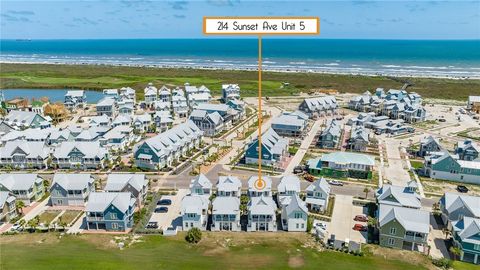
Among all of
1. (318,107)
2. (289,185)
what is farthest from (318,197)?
(318,107)

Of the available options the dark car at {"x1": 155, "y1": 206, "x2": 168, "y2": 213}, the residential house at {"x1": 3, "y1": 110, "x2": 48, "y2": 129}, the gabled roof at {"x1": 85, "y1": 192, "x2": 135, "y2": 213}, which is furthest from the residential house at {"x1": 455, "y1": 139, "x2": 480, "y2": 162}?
the residential house at {"x1": 3, "y1": 110, "x2": 48, "y2": 129}

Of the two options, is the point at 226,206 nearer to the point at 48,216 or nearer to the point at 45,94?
the point at 48,216

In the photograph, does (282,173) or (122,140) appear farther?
(122,140)

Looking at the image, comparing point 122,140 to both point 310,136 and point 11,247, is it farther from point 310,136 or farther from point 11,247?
point 310,136

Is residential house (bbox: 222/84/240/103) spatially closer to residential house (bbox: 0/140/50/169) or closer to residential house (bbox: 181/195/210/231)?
residential house (bbox: 0/140/50/169)

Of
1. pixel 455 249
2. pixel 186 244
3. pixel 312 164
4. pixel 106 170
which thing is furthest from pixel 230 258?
pixel 106 170

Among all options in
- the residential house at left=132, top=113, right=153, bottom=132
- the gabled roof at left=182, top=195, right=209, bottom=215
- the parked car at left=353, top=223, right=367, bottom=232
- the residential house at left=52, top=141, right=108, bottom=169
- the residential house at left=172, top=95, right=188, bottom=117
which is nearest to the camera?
the gabled roof at left=182, top=195, right=209, bottom=215
